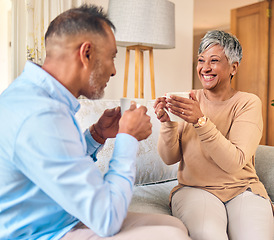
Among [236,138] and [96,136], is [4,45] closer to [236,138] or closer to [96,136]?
[96,136]

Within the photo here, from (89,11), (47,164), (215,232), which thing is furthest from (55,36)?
(215,232)

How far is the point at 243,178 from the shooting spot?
1.32 m

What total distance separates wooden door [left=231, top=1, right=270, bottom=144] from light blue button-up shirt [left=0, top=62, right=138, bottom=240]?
3834 millimetres

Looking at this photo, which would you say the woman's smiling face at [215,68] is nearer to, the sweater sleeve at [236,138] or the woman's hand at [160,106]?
the sweater sleeve at [236,138]

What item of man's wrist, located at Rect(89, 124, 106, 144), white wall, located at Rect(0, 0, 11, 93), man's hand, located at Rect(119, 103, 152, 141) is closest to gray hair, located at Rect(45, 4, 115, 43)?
man's hand, located at Rect(119, 103, 152, 141)

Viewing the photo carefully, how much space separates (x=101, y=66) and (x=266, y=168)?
1241mm

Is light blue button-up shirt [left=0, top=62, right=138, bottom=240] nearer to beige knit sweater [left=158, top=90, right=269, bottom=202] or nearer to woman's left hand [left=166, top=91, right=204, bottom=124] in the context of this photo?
woman's left hand [left=166, top=91, right=204, bottom=124]

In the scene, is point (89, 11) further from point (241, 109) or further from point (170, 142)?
point (241, 109)

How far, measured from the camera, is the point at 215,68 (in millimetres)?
1385

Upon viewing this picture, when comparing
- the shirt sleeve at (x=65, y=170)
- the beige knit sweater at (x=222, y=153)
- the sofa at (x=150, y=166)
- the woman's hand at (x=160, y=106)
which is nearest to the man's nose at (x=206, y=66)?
the beige knit sweater at (x=222, y=153)

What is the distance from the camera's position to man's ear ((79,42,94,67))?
0.80 m

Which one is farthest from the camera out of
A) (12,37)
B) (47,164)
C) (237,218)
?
(12,37)

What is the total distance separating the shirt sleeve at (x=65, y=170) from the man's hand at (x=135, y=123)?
0.48 feet

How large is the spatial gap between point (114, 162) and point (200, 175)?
640 mm
